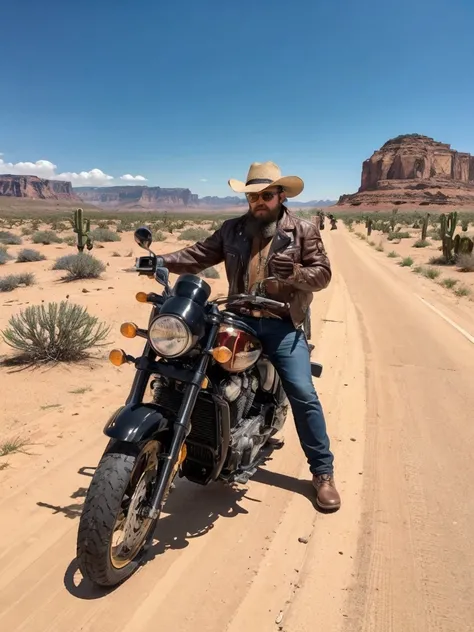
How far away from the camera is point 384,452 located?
169 inches

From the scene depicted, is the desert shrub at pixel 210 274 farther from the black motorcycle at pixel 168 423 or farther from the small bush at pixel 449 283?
the black motorcycle at pixel 168 423

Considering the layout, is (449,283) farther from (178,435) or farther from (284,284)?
(178,435)

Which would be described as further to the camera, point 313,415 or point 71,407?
point 71,407

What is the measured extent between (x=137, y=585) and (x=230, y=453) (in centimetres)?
88

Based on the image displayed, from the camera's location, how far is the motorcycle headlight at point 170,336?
255 centimetres

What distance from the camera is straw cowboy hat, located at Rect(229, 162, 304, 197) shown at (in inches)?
132

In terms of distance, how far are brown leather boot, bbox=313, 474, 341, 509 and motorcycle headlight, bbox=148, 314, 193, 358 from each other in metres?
1.63

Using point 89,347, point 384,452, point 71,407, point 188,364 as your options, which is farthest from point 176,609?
point 89,347

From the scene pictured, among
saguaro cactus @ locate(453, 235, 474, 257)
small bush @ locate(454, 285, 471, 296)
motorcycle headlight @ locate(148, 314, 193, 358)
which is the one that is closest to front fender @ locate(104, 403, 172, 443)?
motorcycle headlight @ locate(148, 314, 193, 358)

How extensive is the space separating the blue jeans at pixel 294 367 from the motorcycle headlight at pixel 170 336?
3.08 ft

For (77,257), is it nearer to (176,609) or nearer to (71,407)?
(71,407)

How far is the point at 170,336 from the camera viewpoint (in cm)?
257

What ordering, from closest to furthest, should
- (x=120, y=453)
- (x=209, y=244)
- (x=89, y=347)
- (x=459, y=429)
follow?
(x=120, y=453), (x=209, y=244), (x=459, y=429), (x=89, y=347)

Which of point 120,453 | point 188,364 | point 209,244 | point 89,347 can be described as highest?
point 209,244
